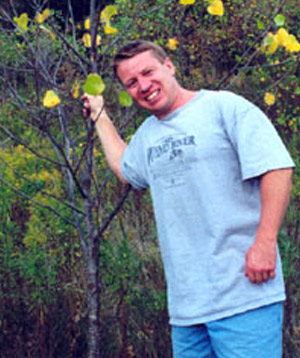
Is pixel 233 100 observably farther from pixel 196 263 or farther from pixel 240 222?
pixel 196 263

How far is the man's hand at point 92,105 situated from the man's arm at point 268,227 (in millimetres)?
755

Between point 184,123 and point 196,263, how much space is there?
16.9 inches

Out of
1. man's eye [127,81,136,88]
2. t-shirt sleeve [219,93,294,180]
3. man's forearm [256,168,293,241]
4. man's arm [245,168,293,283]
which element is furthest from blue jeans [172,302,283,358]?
man's eye [127,81,136,88]

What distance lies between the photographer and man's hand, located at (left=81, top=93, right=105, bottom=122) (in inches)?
92.1

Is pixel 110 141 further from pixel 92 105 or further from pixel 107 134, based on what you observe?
pixel 92 105

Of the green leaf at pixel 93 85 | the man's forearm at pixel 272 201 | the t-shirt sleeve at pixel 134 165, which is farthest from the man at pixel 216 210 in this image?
the green leaf at pixel 93 85

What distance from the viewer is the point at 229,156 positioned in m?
1.92

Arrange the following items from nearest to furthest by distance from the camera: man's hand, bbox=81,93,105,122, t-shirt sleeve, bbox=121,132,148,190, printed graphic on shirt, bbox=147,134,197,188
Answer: printed graphic on shirt, bbox=147,134,197,188 → t-shirt sleeve, bbox=121,132,148,190 → man's hand, bbox=81,93,105,122

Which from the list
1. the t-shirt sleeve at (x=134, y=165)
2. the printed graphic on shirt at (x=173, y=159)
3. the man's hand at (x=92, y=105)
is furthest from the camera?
the man's hand at (x=92, y=105)

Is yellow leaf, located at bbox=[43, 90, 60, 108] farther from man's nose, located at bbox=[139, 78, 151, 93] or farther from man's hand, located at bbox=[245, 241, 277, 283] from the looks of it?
man's hand, located at bbox=[245, 241, 277, 283]

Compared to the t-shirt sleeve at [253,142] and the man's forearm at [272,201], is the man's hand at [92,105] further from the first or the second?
the man's forearm at [272,201]

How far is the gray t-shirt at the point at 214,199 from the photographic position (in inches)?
73.2

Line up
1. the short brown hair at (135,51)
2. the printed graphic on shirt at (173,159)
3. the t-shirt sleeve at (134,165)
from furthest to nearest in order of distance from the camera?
1. the t-shirt sleeve at (134,165)
2. the short brown hair at (135,51)
3. the printed graphic on shirt at (173,159)

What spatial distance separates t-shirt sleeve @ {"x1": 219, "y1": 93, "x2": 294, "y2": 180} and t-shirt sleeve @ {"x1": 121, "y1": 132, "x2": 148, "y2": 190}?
0.40 m
